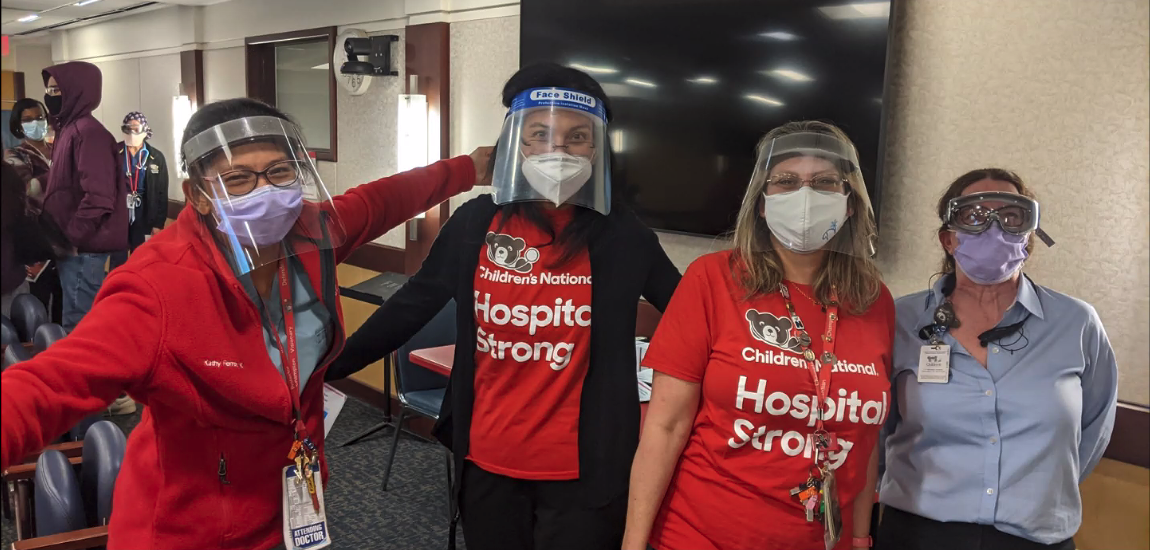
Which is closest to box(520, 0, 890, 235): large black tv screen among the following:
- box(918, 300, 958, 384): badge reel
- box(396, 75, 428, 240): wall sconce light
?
box(396, 75, 428, 240): wall sconce light

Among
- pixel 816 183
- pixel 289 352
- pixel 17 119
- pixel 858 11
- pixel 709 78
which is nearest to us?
pixel 17 119

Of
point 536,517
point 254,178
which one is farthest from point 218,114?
point 536,517

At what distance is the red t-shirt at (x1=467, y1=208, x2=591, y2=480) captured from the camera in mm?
1479

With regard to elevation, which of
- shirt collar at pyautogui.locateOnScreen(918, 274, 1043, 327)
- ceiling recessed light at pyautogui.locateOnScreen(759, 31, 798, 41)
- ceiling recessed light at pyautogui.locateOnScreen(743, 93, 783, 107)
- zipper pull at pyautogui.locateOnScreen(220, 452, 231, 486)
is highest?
ceiling recessed light at pyautogui.locateOnScreen(759, 31, 798, 41)

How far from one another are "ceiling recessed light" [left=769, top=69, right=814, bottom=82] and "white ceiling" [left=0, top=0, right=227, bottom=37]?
6.40 ft

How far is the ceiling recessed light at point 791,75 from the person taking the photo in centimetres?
257

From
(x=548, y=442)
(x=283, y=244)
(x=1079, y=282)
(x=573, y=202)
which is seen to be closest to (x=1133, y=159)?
(x=1079, y=282)

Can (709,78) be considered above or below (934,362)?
above

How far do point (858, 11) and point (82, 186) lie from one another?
2.21 meters

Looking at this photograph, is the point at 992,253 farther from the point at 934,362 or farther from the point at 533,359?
the point at 533,359

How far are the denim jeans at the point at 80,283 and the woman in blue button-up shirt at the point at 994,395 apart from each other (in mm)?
1393

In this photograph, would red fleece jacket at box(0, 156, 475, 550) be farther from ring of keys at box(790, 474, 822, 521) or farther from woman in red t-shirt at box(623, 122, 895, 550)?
ring of keys at box(790, 474, 822, 521)

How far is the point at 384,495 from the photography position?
3.53 m

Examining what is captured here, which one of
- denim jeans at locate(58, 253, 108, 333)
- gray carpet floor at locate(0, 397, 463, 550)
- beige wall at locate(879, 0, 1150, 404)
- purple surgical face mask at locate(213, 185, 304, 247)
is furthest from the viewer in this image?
gray carpet floor at locate(0, 397, 463, 550)
